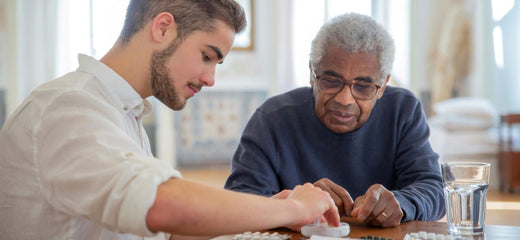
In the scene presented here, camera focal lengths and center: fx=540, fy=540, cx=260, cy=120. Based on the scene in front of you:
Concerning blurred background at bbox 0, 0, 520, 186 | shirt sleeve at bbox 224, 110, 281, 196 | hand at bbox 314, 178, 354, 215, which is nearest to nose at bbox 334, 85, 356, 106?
shirt sleeve at bbox 224, 110, 281, 196

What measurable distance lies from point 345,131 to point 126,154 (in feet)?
3.49

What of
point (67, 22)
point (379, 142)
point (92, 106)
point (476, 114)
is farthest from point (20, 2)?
point (92, 106)

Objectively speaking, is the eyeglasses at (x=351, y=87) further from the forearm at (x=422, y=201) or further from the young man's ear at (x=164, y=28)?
the young man's ear at (x=164, y=28)

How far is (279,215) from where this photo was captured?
2.76 ft

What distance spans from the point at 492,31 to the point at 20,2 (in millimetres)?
5009

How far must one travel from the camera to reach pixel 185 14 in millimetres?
1112

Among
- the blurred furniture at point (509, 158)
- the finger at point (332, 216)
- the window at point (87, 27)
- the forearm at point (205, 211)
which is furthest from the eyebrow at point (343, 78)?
the window at point (87, 27)

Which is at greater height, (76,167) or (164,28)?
(164,28)

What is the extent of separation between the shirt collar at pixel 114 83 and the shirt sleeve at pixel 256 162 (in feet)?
1.82

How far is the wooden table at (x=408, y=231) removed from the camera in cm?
111

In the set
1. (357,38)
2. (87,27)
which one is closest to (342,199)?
(357,38)

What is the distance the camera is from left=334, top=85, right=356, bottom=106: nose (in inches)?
64.4

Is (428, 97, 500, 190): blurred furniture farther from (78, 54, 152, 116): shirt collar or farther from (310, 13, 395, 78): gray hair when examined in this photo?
(78, 54, 152, 116): shirt collar

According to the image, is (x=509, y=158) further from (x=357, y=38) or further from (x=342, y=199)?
(x=342, y=199)
